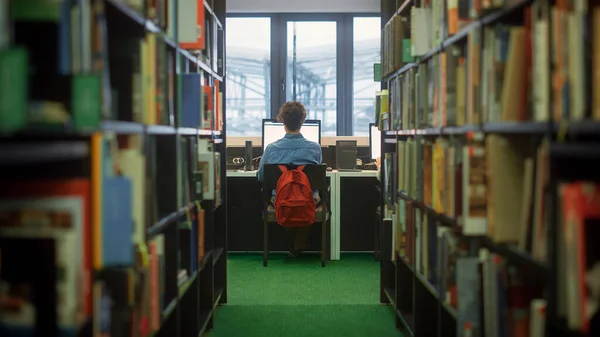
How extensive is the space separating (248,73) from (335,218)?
9.01 feet

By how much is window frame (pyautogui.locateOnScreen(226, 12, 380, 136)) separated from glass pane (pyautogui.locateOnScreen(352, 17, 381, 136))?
5 cm

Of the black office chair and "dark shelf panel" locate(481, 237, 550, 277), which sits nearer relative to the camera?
"dark shelf panel" locate(481, 237, 550, 277)

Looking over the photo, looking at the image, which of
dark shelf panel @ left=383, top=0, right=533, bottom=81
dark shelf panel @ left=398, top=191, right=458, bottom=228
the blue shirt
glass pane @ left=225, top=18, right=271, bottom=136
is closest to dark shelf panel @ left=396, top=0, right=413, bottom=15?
dark shelf panel @ left=383, top=0, right=533, bottom=81

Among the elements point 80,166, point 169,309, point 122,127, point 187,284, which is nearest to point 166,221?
point 169,309

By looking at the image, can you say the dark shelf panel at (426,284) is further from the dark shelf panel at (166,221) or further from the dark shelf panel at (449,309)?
the dark shelf panel at (166,221)

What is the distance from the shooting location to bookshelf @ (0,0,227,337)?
3.38 feet

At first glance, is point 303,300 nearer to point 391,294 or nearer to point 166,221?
point 391,294

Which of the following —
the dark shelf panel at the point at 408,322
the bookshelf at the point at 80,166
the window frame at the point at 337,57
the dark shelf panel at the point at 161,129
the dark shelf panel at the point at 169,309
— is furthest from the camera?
the window frame at the point at 337,57

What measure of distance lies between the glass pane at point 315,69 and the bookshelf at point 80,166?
473 centimetres

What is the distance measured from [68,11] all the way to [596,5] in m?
1.00

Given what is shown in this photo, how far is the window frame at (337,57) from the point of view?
6.53m

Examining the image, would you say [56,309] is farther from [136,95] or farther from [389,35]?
[389,35]

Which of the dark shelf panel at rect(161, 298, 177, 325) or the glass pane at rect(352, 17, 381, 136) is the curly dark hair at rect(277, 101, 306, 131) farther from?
the dark shelf panel at rect(161, 298, 177, 325)

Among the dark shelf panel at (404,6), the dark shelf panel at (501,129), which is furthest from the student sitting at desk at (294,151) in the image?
the dark shelf panel at (501,129)
